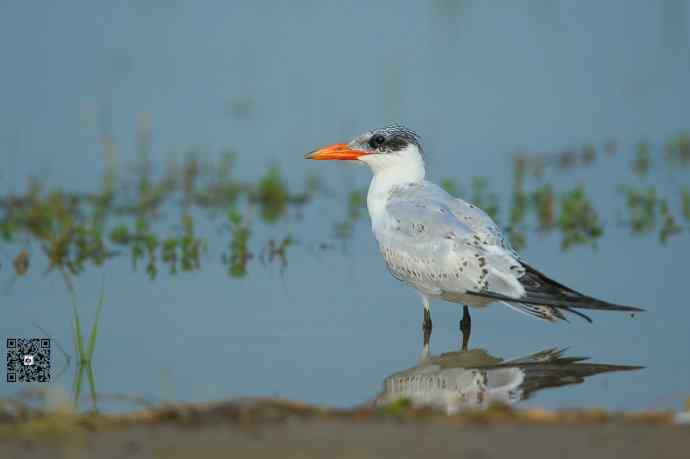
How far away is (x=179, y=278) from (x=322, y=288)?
1.03 m

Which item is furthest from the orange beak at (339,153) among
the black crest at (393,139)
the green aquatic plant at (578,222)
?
the green aquatic plant at (578,222)

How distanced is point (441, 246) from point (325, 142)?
15.3 ft

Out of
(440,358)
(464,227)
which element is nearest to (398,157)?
(464,227)

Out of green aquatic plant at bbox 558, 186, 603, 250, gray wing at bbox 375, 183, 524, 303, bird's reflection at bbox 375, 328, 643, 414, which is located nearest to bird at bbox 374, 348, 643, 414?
bird's reflection at bbox 375, 328, 643, 414

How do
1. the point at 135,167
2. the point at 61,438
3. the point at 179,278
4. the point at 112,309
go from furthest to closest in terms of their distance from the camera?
the point at 135,167 → the point at 179,278 → the point at 112,309 → the point at 61,438

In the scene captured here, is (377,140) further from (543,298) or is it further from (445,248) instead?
(543,298)

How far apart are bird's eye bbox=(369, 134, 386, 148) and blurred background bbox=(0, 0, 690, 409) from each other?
102 centimetres

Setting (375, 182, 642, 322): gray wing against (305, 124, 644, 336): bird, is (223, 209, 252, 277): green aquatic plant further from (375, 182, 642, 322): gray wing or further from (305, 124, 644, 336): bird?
(375, 182, 642, 322): gray wing

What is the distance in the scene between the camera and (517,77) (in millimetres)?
13531

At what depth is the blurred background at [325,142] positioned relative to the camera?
718 cm

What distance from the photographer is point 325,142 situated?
463 inches

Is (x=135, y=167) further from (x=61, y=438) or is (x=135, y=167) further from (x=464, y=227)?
(x=61, y=438)

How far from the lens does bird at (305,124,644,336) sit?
689 centimetres

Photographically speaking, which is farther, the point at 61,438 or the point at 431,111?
the point at 431,111
